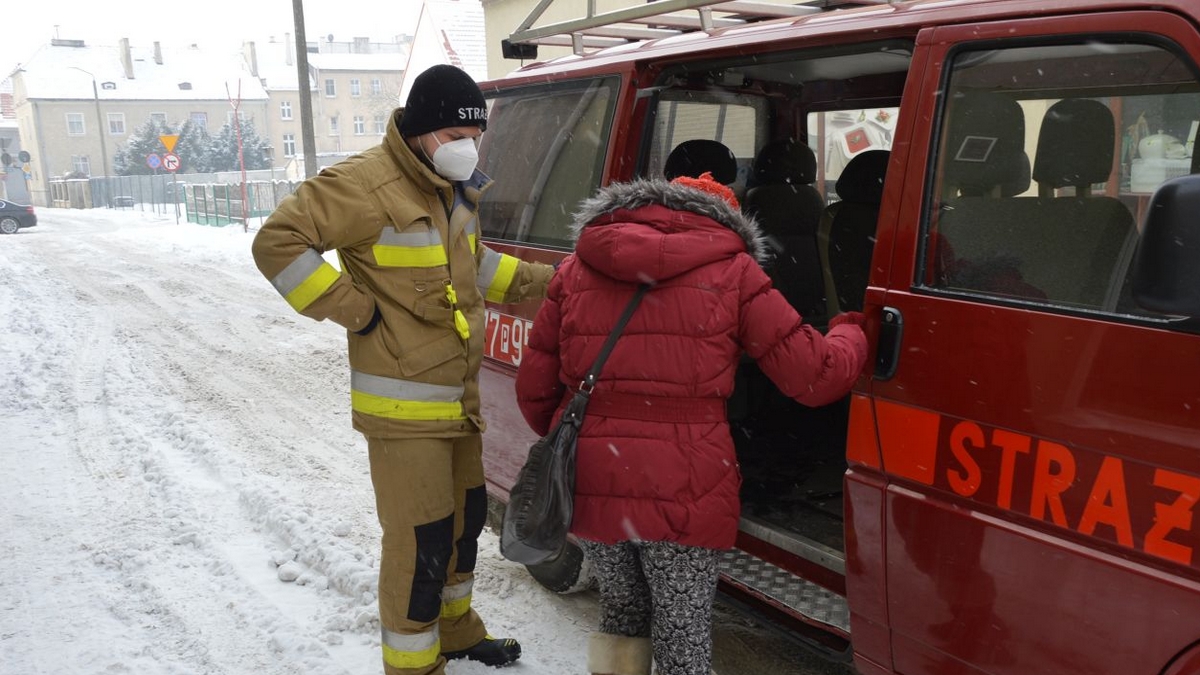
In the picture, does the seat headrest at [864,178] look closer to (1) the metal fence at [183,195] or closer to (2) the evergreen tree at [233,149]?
(1) the metal fence at [183,195]

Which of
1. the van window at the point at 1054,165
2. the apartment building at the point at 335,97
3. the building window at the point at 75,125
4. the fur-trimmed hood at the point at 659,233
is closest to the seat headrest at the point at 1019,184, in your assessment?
the van window at the point at 1054,165

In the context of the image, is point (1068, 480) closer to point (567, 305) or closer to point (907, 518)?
point (907, 518)

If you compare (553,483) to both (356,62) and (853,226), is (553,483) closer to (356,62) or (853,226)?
(853,226)

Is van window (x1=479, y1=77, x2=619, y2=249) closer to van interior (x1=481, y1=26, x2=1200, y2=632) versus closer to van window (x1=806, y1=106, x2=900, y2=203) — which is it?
van interior (x1=481, y1=26, x2=1200, y2=632)

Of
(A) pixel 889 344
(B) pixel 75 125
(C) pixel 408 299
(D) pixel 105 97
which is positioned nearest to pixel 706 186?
(A) pixel 889 344

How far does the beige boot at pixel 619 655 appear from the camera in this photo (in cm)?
271

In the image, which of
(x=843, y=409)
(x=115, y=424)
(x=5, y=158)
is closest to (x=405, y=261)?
(x=843, y=409)

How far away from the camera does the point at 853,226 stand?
162 inches

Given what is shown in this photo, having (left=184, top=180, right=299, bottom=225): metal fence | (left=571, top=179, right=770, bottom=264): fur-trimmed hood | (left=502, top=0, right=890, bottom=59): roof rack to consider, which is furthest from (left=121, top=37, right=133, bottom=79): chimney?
(left=571, top=179, right=770, bottom=264): fur-trimmed hood

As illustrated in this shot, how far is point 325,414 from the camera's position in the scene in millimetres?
6781

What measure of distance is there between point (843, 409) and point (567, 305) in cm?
200

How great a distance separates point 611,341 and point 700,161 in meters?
1.67

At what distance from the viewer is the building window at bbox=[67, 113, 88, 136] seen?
66062 mm

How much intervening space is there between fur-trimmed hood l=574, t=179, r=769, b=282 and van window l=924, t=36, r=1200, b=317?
0.49 m
